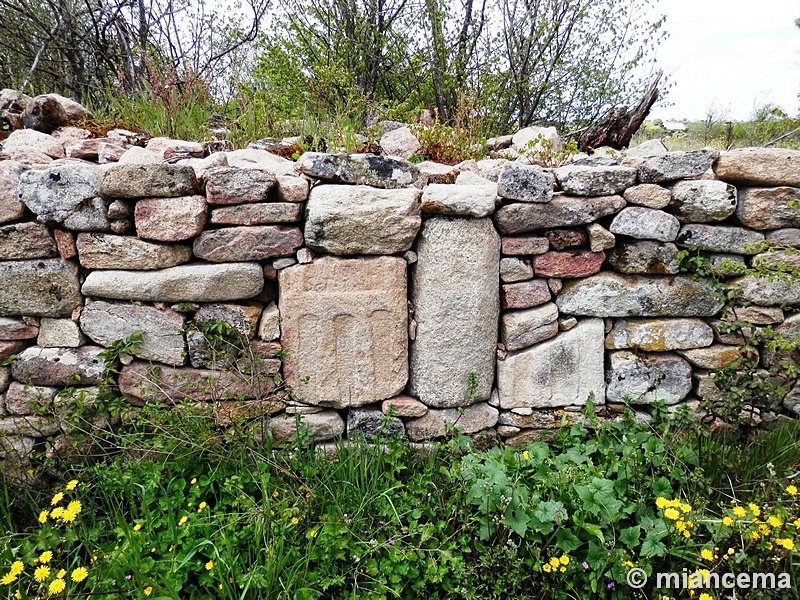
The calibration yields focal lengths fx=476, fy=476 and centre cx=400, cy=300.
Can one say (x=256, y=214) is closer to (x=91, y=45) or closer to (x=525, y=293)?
(x=525, y=293)

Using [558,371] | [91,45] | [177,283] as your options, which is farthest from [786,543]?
[91,45]

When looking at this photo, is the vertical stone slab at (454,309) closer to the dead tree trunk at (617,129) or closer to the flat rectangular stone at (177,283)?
the flat rectangular stone at (177,283)

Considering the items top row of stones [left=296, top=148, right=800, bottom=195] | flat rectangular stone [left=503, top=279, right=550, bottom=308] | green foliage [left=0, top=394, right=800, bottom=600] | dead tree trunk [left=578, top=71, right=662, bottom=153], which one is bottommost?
green foliage [left=0, top=394, right=800, bottom=600]

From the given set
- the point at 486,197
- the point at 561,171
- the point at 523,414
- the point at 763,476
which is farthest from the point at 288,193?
the point at 763,476

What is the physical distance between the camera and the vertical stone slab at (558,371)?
8.09 feet

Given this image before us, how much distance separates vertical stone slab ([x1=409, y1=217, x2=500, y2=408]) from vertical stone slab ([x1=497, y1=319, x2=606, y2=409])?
0.15 meters

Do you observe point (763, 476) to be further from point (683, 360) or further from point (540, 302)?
point (540, 302)

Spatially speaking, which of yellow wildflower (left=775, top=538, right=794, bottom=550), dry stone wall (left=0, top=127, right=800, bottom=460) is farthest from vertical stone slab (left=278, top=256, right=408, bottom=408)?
yellow wildflower (left=775, top=538, right=794, bottom=550)

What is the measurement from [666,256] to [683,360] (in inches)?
23.1

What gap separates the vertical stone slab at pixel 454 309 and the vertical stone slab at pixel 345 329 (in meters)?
0.09

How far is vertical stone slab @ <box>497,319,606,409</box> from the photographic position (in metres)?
2.47

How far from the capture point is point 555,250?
238 cm

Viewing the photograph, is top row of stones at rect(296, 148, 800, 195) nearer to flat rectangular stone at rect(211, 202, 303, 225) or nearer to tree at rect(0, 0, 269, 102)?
flat rectangular stone at rect(211, 202, 303, 225)

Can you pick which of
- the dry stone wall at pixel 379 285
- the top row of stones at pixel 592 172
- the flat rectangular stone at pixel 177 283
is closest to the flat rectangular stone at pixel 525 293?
the dry stone wall at pixel 379 285
